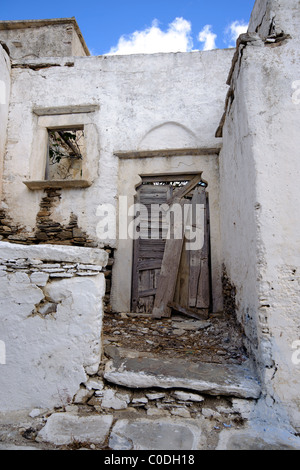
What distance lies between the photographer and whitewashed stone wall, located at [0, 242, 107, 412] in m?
2.37

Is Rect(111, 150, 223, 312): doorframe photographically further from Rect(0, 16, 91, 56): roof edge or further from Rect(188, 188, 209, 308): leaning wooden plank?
Rect(0, 16, 91, 56): roof edge

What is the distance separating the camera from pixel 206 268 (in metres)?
4.75

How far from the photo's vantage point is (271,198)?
260cm

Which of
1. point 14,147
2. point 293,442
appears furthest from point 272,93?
point 14,147

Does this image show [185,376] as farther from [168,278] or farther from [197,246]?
[197,246]

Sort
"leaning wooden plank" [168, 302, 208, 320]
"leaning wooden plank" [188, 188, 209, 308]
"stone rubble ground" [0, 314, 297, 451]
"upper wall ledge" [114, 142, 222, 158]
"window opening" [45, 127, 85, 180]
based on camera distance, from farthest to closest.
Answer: "window opening" [45, 127, 85, 180]
"upper wall ledge" [114, 142, 222, 158]
"leaning wooden plank" [188, 188, 209, 308]
"leaning wooden plank" [168, 302, 208, 320]
"stone rubble ground" [0, 314, 297, 451]

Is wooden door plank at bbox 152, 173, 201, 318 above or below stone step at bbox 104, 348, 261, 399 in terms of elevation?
above

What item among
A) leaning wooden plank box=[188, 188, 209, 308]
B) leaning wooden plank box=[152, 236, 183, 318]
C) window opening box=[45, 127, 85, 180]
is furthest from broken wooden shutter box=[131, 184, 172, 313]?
window opening box=[45, 127, 85, 180]

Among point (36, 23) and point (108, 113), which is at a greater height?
point (36, 23)

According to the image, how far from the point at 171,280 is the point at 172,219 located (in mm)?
1024

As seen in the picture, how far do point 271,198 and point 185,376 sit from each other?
5.65 ft

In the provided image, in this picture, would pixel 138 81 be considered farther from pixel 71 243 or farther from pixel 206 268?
pixel 206 268

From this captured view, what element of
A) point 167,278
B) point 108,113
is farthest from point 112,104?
point 167,278

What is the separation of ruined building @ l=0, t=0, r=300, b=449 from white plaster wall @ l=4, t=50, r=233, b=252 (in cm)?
2
